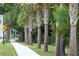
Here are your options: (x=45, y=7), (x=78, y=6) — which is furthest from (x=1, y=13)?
(x=78, y=6)

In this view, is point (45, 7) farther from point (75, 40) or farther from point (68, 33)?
point (75, 40)

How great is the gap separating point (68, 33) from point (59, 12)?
1225 mm

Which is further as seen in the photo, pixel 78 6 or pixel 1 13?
pixel 1 13

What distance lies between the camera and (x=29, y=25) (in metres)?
26.6

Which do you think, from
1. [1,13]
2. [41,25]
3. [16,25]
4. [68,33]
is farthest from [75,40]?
[16,25]

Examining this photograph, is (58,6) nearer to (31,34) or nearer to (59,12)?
(59,12)

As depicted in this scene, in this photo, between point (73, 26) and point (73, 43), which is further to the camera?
point (73, 26)

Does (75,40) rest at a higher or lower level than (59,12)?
lower

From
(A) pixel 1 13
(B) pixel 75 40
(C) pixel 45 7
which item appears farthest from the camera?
(A) pixel 1 13

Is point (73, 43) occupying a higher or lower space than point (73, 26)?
lower

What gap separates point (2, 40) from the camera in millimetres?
24703

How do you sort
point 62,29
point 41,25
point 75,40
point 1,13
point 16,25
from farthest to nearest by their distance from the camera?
point 16,25
point 41,25
point 1,13
point 62,29
point 75,40

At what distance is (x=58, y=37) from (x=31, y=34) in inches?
389

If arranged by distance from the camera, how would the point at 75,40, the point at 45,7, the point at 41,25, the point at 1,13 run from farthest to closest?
the point at 41,25
the point at 1,13
the point at 45,7
the point at 75,40
